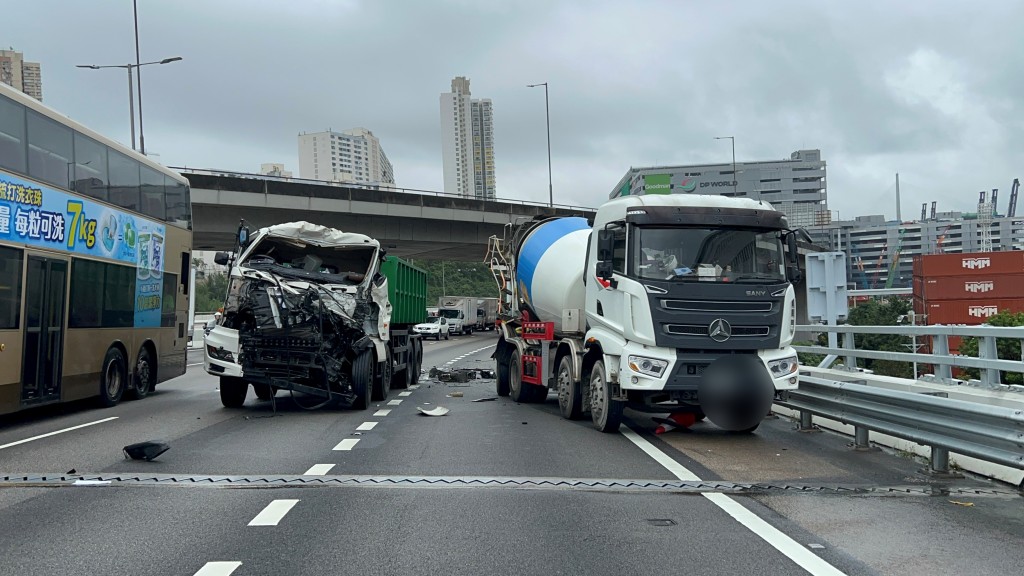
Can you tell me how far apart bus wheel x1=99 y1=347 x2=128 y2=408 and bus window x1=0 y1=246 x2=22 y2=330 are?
2982mm

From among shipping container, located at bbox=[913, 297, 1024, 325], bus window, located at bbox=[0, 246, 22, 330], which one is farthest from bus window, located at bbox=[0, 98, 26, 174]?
shipping container, located at bbox=[913, 297, 1024, 325]

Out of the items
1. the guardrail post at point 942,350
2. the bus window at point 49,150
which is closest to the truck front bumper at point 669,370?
the guardrail post at point 942,350

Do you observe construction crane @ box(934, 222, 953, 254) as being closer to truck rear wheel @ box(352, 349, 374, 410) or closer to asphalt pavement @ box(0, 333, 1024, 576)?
truck rear wheel @ box(352, 349, 374, 410)

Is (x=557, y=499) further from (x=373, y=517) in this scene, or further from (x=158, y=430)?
(x=158, y=430)

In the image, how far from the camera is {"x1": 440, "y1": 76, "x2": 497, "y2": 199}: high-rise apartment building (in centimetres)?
12106

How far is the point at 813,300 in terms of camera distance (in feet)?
42.8

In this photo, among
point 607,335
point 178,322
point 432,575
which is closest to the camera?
point 432,575

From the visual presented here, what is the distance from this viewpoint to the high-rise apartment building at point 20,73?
2207 inches

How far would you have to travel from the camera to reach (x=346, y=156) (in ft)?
440

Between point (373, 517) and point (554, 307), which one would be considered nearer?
point (373, 517)

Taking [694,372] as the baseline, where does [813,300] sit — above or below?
above

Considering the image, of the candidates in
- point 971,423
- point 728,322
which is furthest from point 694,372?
point 971,423

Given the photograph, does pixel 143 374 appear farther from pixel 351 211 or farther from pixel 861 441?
pixel 351 211

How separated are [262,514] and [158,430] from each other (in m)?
5.72
